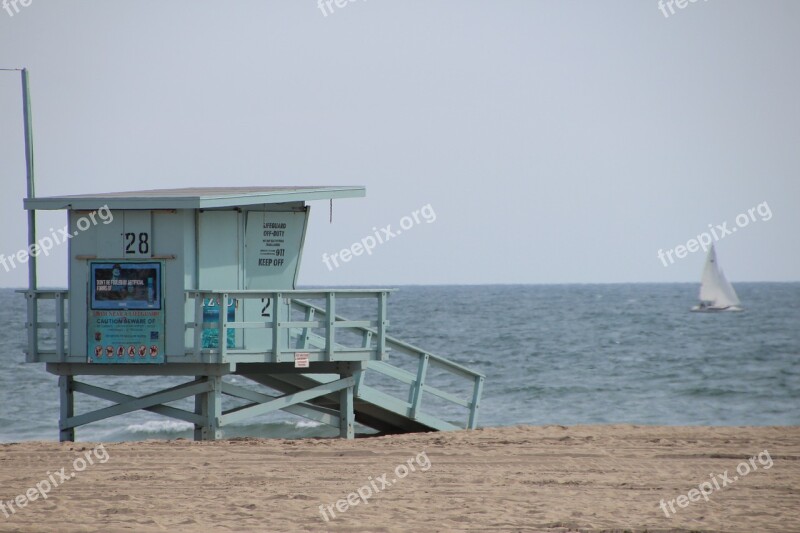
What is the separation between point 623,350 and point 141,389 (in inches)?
951

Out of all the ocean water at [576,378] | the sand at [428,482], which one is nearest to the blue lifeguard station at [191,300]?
the sand at [428,482]

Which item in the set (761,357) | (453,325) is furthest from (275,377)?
(453,325)

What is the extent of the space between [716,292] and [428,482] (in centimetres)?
8017

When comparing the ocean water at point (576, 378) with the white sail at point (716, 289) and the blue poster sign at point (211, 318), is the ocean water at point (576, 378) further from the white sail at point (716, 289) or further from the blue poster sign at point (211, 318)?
the white sail at point (716, 289)

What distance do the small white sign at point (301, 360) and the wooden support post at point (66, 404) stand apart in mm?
3170

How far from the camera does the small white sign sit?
16.3 metres

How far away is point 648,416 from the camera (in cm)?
2972

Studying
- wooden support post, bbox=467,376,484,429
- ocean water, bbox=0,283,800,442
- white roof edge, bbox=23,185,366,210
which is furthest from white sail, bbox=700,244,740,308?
white roof edge, bbox=23,185,366,210

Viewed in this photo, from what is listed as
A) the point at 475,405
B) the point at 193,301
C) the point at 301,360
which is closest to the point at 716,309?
the point at 475,405

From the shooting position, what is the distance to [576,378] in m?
39.2

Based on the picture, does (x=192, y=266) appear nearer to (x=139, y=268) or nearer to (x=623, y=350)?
(x=139, y=268)

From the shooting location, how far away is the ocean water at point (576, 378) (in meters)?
27.8

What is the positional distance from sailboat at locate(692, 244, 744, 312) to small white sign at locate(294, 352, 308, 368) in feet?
248

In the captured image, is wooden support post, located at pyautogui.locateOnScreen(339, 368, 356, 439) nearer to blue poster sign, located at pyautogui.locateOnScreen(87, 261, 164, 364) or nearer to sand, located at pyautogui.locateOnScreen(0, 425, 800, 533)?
sand, located at pyautogui.locateOnScreen(0, 425, 800, 533)
